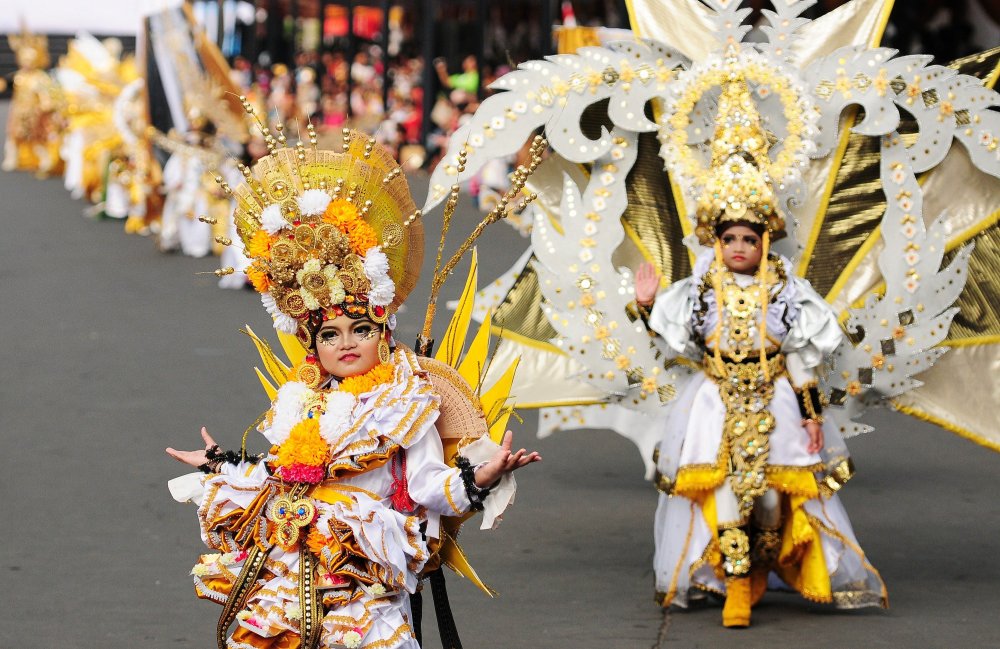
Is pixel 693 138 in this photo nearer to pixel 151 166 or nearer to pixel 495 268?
pixel 495 268

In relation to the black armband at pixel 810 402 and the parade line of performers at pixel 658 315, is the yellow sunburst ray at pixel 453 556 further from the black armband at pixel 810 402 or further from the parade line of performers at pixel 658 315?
the black armband at pixel 810 402

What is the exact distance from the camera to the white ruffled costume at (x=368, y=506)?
16.3 feet

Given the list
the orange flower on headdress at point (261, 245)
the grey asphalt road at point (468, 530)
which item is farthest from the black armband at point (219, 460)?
the grey asphalt road at point (468, 530)

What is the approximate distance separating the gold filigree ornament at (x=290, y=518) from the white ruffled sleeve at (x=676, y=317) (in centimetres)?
242

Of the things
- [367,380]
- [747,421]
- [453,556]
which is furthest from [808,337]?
[367,380]

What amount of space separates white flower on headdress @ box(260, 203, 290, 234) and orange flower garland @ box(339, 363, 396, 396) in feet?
1.55

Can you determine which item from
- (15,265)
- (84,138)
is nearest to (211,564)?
(15,265)

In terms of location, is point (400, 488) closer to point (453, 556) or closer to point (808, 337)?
point (453, 556)

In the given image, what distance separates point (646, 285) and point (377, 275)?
228 centimetres

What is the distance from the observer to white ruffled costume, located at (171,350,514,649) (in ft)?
16.3

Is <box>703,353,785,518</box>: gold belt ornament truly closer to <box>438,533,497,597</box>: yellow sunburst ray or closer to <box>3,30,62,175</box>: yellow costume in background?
<box>438,533,497,597</box>: yellow sunburst ray

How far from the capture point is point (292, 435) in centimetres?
505

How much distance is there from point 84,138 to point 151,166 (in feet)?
11.3

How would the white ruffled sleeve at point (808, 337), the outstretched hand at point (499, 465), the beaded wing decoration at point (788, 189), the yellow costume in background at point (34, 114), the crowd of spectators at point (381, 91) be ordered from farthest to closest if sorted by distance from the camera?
1. the yellow costume in background at point (34, 114)
2. the crowd of spectators at point (381, 91)
3. the beaded wing decoration at point (788, 189)
4. the white ruffled sleeve at point (808, 337)
5. the outstretched hand at point (499, 465)
